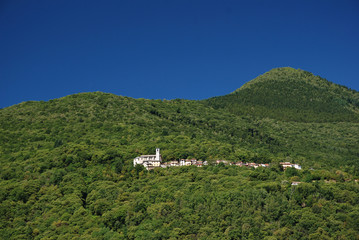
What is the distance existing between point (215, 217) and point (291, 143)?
59.0m

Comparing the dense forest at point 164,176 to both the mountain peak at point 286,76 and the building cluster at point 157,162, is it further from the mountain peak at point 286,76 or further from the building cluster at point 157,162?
the mountain peak at point 286,76

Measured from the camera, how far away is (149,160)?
80.2 metres

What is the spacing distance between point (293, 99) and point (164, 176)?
9132 cm

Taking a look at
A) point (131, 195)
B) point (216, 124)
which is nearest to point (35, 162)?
point (131, 195)

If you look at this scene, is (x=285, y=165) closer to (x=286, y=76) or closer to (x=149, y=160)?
(x=149, y=160)

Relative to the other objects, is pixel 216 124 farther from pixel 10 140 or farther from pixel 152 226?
pixel 152 226

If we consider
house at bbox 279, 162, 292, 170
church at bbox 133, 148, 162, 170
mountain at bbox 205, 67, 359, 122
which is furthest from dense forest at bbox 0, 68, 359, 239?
mountain at bbox 205, 67, 359, 122

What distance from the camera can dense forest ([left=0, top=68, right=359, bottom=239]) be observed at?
5947cm

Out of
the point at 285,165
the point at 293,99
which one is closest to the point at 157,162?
the point at 285,165

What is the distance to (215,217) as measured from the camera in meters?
60.6

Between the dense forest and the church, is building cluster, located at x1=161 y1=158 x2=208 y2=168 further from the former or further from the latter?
the dense forest

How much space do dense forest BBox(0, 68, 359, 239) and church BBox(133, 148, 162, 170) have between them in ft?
6.61

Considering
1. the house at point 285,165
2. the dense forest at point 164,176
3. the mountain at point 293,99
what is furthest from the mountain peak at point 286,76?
the house at point 285,165

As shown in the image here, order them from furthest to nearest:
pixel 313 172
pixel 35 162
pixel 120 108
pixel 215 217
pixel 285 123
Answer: pixel 285 123
pixel 120 108
pixel 35 162
pixel 313 172
pixel 215 217
